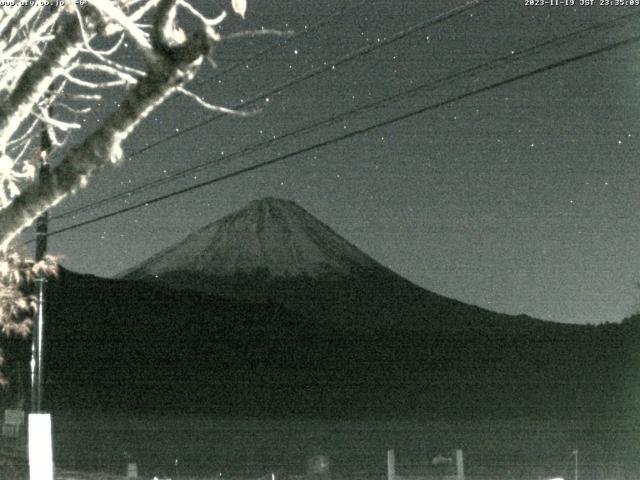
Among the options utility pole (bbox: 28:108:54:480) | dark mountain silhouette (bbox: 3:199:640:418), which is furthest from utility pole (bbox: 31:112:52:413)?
dark mountain silhouette (bbox: 3:199:640:418)

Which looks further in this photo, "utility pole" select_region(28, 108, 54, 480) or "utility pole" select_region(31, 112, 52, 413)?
"utility pole" select_region(31, 112, 52, 413)

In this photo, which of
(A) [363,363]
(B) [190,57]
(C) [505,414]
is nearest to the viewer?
(B) [190,57]

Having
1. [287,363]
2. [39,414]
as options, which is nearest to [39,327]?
[39,414]

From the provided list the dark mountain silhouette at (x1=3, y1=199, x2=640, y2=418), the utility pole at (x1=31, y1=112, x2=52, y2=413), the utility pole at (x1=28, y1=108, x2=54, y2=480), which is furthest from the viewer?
the dark mountain silhouette at (x1=3, y1=199, x2=640, y2=418)

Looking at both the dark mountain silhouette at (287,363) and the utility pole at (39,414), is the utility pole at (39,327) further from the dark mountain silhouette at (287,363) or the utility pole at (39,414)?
the dark mountain silhouette at (287,363)

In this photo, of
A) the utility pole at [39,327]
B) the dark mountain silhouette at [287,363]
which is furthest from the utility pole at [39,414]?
the dark mountain silhouette at [287,363]

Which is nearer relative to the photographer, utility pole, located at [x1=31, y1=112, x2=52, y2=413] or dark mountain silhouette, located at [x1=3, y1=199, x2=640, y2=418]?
utility pole, located at [x1=31, y1=112, x2=52, y2=413]

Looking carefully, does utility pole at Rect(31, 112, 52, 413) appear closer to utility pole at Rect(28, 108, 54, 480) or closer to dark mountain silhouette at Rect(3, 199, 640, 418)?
utility pole at Rect(28, 108, 54, 480)

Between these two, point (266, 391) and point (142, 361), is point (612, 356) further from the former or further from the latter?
point (142, 361)

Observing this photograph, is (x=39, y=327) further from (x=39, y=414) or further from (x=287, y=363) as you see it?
(x=287, y=363)

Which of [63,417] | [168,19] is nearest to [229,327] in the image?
[63,417]

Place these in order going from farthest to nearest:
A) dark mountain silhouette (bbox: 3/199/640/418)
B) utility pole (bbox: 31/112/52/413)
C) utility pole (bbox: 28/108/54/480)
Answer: dark mountain silhouette (bbox: 3/199/640/418) → utility pole (bbox: 31/112/52/413) → utility pole (bbox: 28/108/54/480)
